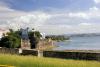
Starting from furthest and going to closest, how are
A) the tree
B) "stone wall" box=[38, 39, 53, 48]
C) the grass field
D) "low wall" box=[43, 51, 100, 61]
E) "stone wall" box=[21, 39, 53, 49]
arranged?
"stone wall" box=[38, 39, 53, 48] < "stone wall" box=[21, 39, 53, 49] < the tree < "low wall" box=[43, 51, 100, 61] < the grass field

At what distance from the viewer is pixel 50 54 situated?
10453mm

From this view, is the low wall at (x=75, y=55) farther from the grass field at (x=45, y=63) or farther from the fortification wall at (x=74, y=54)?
the grass field at (x=45, y=63)

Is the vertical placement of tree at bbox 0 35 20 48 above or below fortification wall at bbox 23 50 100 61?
below

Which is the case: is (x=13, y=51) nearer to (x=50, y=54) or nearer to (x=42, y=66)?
(x=50, y=54)

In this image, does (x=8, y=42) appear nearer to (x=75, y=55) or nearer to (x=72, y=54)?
(x=72, y=54)

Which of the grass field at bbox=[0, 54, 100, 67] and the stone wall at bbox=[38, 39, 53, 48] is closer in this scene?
the grass field at bbox=[0, 54, 100, 67]

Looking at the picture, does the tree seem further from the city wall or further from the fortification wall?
the fortification wall

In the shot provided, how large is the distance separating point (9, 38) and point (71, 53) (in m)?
32.2

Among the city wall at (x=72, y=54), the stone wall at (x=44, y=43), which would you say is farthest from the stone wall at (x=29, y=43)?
the city wall at (x=72, y=54)

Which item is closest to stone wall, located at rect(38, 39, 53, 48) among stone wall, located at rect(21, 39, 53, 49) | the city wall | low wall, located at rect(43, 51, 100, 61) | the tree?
stone wall, located at rect(21, 39, 53, 49)

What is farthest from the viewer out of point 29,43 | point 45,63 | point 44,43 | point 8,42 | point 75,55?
point 44,43

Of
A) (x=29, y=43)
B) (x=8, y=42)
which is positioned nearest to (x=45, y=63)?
(x=8, y=42)

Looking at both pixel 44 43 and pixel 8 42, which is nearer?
pixel 8 42

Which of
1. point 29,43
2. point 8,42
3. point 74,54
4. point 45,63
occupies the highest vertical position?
point 74,54
